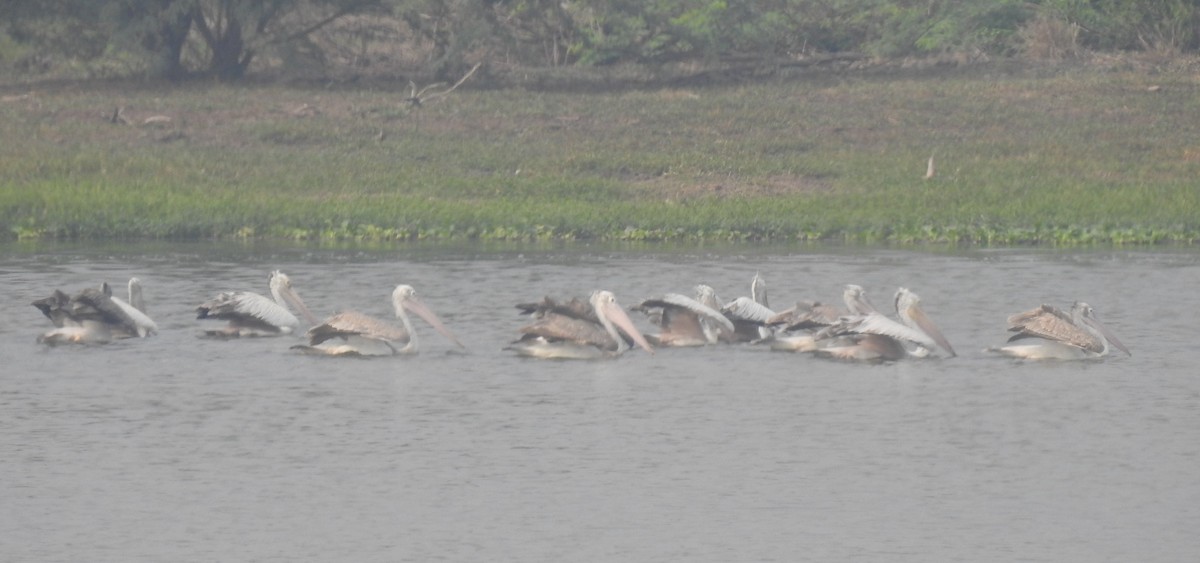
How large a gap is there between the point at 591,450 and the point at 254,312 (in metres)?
4.49

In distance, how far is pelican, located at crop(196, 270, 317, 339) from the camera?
14180 mm

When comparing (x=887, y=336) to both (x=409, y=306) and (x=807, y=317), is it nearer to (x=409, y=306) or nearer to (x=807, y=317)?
(x=807, y=317)

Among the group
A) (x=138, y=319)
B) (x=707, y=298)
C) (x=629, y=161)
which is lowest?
(x=138, y=319)

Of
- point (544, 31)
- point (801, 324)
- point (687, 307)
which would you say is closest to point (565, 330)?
point (687, 307)

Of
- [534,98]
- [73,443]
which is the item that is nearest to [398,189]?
[534,98]

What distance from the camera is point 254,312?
14.2 m

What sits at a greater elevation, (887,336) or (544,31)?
(544,31)

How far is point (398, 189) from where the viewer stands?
83.7ft

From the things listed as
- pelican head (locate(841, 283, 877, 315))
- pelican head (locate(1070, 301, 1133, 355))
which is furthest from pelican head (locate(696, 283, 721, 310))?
pelican head (locate(1070, 301, 1133, 355))

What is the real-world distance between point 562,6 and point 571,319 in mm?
22832

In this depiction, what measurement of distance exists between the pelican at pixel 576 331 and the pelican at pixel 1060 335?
2.43 meters

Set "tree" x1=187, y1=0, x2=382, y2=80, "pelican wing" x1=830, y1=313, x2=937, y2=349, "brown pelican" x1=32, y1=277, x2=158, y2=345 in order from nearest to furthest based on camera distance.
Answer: "pelican wing" x1=830, y1=313, x2=937, y2=349 < "brown pelican" x1=32, y1=277, x2=158, y2=345 < "tree" x1=187, y1=0, x2=382, y2=80

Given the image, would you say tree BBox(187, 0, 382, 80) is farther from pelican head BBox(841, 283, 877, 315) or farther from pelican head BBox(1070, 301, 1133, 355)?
pelican head BBox(1070, 301, 1133, 355)

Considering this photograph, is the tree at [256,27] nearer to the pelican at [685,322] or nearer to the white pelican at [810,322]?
the pelican at [685,322]
